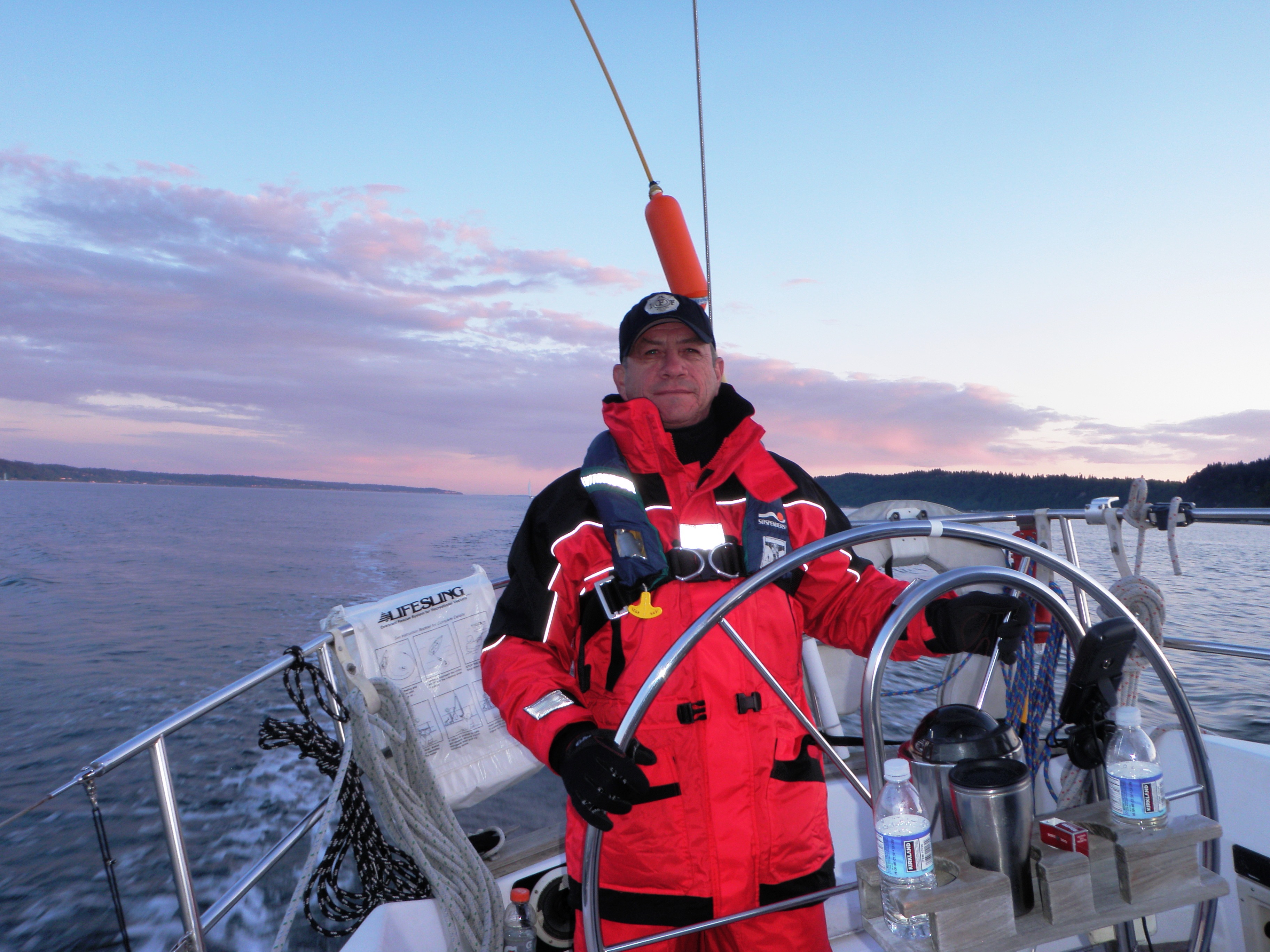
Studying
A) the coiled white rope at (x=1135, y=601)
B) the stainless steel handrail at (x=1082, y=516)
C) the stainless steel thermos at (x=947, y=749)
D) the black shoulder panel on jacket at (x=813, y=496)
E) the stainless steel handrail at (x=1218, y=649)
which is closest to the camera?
the stainless steel thermos at (x=947, y=749)

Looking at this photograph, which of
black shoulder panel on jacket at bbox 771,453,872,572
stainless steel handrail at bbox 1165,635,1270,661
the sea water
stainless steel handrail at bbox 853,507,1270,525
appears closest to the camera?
black shoulder panel on jacket at bbox 771,453,872,572

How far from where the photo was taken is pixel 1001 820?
2.79 ft

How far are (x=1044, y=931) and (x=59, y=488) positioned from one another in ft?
503

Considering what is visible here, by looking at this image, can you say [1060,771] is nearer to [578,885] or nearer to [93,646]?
[578,885]

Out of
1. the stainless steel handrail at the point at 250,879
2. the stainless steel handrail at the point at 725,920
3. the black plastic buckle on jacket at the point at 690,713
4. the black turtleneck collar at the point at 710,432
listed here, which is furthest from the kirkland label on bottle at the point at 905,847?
the stainless steel handrail at the point at 250,879

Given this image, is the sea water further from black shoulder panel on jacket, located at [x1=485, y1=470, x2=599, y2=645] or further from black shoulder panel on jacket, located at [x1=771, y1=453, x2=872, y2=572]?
black shoulder panel on jacket, located at [x1=485, y1=470, x2=599, y2=645]

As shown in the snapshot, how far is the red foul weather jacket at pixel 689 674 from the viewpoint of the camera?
1257 mm

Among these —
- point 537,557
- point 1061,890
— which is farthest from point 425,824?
point 1061,890

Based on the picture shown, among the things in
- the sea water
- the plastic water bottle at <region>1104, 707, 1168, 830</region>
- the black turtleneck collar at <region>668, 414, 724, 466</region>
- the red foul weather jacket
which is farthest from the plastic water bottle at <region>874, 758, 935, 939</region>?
the sea water

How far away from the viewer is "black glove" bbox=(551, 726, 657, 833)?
3.32 ft

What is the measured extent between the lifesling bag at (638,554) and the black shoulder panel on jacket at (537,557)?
0.04 meters

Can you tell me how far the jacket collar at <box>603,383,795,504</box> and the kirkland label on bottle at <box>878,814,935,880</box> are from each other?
72 cm

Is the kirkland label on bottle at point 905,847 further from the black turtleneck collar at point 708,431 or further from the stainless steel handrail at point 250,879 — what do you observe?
Result: the stainless steel handrail at point 250,879

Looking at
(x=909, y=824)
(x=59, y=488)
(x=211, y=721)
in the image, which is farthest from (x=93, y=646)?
(x=59, y=488)
